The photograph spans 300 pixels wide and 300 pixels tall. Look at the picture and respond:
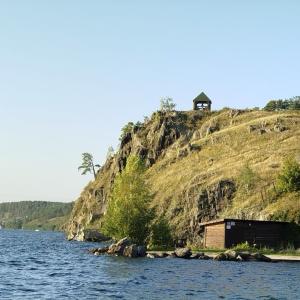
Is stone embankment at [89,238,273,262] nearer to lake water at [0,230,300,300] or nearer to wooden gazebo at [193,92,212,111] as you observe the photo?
lake water at [0,230,300,300]

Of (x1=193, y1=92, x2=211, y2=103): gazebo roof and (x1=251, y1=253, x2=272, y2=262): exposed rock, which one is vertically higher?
(x1=193, y1=92, x2=211, y2=103): gazebo roof

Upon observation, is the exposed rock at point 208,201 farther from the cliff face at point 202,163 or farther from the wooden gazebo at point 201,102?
the wooden gazebo at point 201,102

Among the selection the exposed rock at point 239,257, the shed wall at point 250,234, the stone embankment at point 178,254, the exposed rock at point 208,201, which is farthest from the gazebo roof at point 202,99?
the exposed rock at point 239,257

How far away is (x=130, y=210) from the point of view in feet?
265

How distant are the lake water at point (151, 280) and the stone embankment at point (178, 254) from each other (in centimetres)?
386

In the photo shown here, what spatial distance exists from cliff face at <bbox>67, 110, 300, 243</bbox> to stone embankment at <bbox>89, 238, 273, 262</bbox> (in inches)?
927

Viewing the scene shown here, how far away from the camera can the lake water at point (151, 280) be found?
36.5 metres

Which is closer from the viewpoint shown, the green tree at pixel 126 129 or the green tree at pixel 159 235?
the green tree at pixel 159 235

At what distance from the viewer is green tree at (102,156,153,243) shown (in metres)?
80.3

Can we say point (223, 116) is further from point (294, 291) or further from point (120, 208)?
point (294, 291)

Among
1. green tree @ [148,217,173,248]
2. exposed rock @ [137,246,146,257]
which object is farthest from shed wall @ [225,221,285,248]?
exposed rock @ [137,246,146,257]

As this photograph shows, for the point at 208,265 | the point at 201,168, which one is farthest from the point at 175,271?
the point at 201,168

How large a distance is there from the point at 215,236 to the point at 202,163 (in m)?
48.0

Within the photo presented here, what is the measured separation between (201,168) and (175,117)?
43.4 meters
